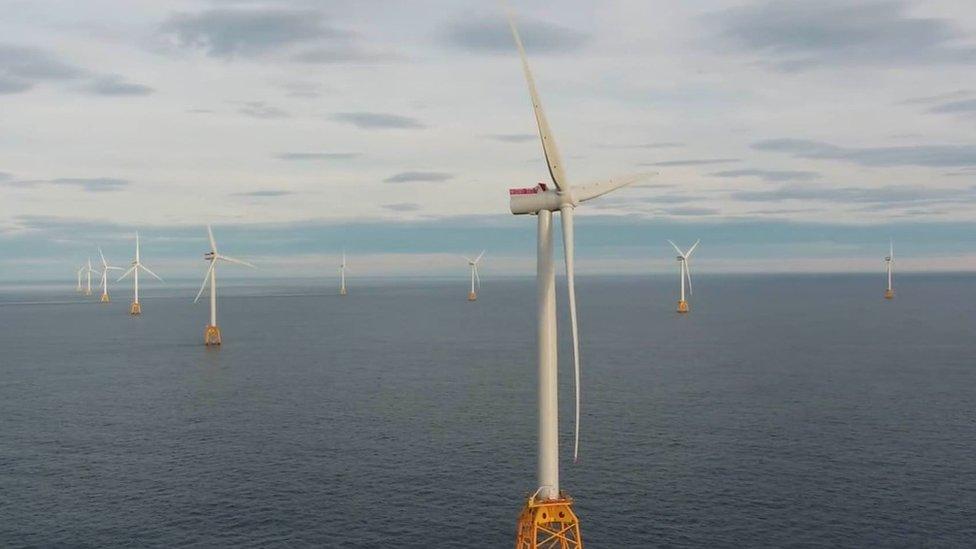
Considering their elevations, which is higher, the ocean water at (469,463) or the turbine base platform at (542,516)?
the turbine base platform at (542,516)

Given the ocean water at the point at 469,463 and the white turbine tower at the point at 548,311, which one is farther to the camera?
the ocean water at the point at 469,463

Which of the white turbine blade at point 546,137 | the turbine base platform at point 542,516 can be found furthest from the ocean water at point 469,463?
the white turbine blade at point 546,137

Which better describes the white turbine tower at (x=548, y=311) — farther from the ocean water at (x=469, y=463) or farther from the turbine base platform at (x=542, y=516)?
the ocean water at (x=469, y=463)

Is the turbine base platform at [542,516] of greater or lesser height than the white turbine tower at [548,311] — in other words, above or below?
below

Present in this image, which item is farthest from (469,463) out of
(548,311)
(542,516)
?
(548,311)

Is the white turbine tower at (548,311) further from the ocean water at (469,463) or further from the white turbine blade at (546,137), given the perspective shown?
the ocean water at (469,463)

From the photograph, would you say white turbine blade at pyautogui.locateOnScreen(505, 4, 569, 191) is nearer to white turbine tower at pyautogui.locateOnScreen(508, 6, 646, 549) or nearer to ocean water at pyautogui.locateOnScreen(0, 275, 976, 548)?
white turbine tower at pyautogui.locateOnScreen(508, 6, 646, 549)

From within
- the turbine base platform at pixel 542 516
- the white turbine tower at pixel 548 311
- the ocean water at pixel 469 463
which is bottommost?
the ocean water at pixel 469 463

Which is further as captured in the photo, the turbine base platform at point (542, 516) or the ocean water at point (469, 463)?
the ocean water at point (469, 463)

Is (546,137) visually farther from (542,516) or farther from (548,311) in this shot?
(542,516)

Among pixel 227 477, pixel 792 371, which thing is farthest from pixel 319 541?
pixel 792 371
